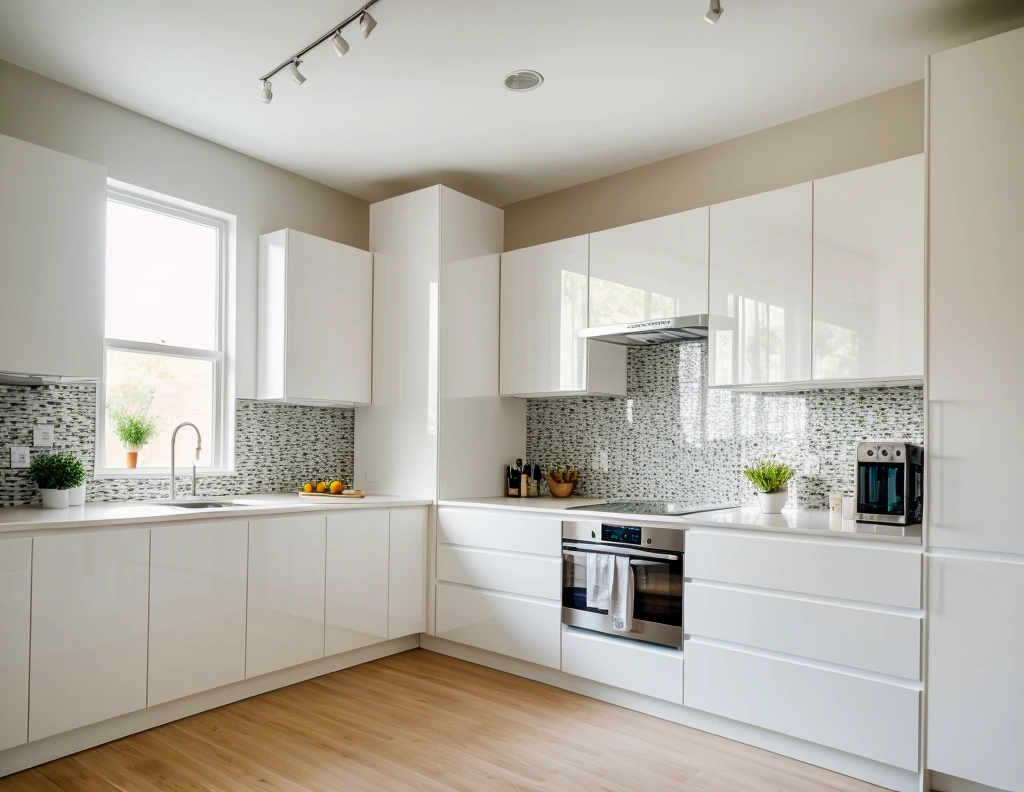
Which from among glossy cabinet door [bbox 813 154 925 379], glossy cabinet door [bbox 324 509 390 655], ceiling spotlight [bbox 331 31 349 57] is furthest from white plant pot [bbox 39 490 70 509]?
glossy cabinet door [bbox 813 154 925 379]

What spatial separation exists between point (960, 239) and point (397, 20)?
2168mm

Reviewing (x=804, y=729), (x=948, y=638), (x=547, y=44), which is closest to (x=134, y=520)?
(x=547, y=44)

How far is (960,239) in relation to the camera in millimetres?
2494

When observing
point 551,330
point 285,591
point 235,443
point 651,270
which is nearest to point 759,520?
point 651,270

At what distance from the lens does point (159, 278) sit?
148 inches

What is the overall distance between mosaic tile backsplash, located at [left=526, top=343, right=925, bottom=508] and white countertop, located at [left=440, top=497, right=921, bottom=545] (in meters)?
0.22

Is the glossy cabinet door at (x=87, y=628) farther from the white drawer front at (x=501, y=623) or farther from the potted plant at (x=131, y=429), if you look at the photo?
the white drawer front at (x=501, y=623)

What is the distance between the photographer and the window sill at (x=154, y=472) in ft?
11.3

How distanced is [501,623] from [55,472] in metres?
2.14

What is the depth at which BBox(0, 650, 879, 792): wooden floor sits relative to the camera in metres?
2.52

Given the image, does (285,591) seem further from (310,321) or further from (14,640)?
(310,321)

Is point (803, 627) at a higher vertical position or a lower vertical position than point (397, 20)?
lower

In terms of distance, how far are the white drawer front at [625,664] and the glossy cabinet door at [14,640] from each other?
2141mm

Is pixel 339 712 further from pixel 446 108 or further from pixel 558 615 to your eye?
pixel 446 108
